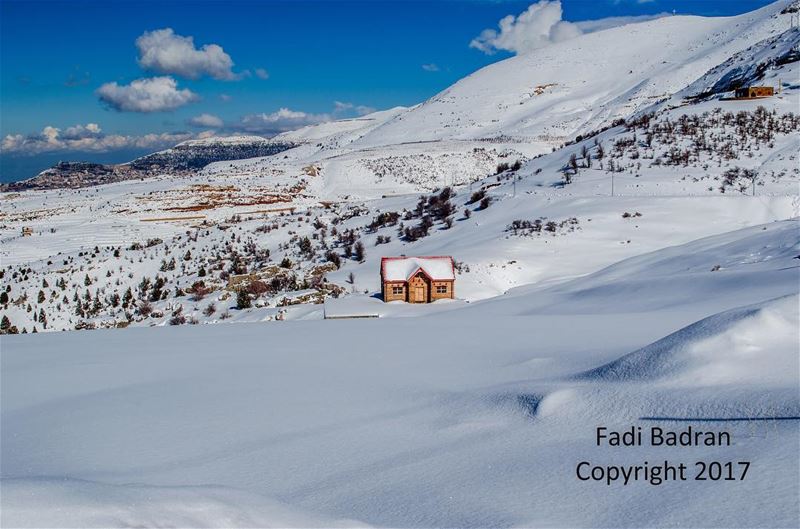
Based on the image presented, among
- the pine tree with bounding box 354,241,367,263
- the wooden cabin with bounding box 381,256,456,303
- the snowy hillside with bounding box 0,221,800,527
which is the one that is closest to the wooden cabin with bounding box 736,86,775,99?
the pine tree with bounding box 354,241,367,263

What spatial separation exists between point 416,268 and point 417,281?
459 mm

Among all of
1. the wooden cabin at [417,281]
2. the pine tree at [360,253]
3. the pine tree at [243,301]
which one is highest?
the pine tree at [360,253]

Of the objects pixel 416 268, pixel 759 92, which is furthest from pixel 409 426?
pixel 759 92

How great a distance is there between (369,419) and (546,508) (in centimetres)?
206

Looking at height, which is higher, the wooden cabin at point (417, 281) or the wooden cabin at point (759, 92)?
the wooden cabin at point (759, 92)

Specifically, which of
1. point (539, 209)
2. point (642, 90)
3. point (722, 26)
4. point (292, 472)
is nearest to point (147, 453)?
point (292, 472)

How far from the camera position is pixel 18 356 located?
8773 millimetres

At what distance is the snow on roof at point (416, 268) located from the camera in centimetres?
1909

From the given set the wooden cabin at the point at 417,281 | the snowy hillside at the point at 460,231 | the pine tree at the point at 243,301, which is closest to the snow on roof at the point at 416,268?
the wooden cabin at the point at 417,281

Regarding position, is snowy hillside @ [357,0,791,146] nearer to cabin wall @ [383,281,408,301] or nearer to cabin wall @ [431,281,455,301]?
cabin wall @ [431,281,455,301]

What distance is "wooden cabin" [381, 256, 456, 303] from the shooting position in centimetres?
1909

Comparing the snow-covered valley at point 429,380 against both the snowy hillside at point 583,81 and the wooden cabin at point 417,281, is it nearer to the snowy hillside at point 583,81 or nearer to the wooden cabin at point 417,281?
the wooden cabin at point 417,281

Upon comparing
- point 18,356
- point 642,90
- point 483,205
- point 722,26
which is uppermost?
point 722,26

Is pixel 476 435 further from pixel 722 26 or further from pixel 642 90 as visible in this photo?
pixel 722 26
